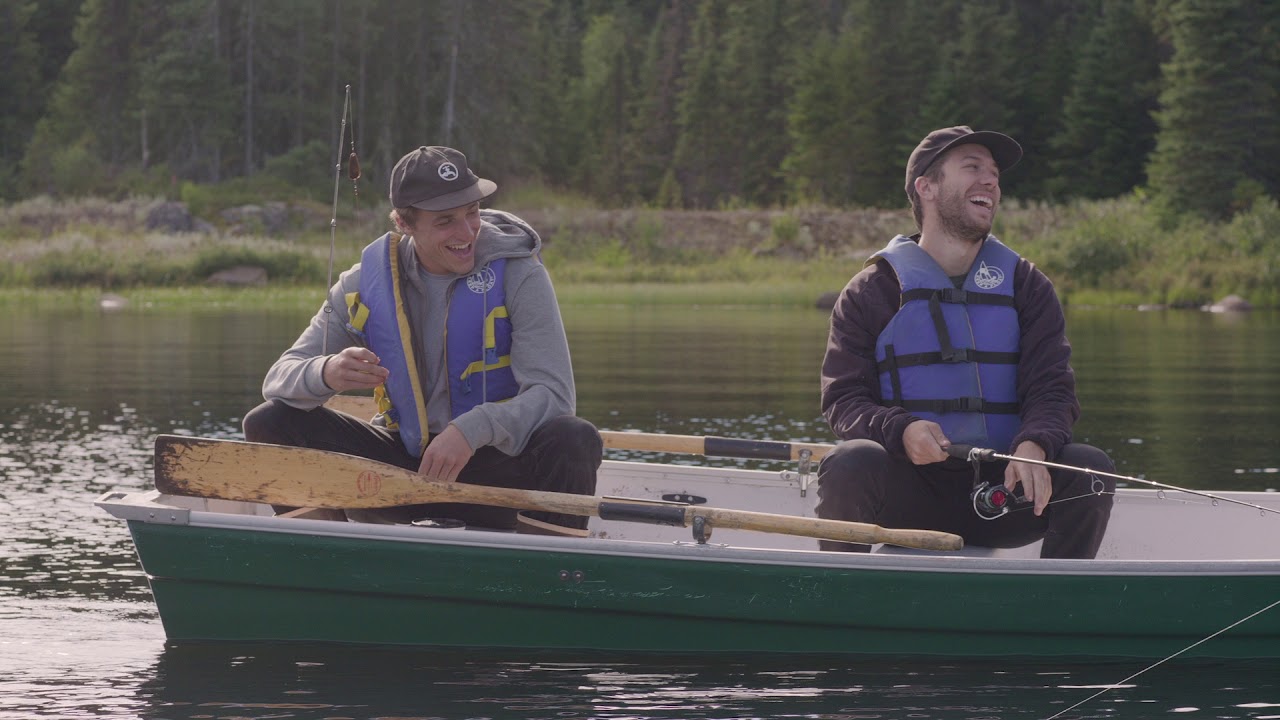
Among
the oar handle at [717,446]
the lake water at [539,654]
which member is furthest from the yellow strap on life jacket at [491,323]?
the oar handle at [717,446]

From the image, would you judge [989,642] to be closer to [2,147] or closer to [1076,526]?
[1076,526]

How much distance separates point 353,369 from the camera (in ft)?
16.2

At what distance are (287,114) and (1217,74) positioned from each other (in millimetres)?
32923

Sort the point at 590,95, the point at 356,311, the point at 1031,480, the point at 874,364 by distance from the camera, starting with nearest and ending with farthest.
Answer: the point at 1031,480
the point at 874,364
the point at 356,311
the point at 590,95

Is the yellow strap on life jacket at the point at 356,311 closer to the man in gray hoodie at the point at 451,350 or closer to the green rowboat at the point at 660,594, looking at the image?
the man in gray hoodie at the point at 451,350

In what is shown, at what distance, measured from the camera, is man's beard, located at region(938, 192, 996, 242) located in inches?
200

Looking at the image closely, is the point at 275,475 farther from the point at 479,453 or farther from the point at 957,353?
the point at 957,353

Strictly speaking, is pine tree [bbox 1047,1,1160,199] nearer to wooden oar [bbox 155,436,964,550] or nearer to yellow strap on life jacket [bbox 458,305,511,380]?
yellow strap on life jacket [bbox 458,305,511,380]

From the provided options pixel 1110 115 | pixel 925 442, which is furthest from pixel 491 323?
pixel 1110 115

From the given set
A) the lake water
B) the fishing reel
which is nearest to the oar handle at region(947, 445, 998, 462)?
the fishing reel

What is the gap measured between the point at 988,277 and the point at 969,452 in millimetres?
621

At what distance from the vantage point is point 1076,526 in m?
4.98

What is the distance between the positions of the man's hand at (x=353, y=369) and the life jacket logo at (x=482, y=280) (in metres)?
0.45

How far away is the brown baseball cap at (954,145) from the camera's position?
5.04 metres
